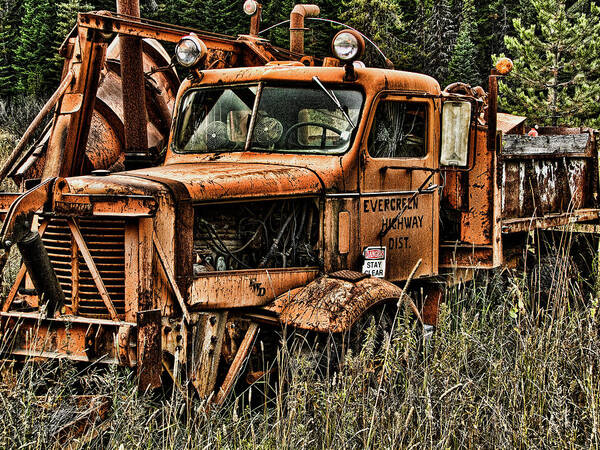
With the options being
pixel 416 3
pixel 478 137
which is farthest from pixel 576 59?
pixel 478 137

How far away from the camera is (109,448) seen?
3.83m

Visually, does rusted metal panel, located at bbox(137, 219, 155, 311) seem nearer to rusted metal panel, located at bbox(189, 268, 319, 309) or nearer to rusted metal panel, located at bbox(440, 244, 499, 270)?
rusted metal panel, located at bbox(189, 268, 319, 309)

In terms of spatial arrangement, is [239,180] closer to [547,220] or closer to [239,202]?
[239,202]

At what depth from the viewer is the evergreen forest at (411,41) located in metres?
28.6

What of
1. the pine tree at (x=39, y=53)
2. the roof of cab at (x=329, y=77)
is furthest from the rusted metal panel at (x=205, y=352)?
the pine tree at (x=39, y=53)

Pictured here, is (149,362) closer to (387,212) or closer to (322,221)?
(322,221)

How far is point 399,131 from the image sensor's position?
6016 mm

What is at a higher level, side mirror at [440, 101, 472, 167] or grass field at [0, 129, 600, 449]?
side mirror at [440, 101, 472, 167]

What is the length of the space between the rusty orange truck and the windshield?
0.04 feet

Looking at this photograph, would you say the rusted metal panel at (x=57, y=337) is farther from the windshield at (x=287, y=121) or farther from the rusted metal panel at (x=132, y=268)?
the windshield at (x=287, y=121)

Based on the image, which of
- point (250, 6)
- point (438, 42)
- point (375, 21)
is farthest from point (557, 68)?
point (250, 6)

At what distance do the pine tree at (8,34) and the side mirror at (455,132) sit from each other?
31.1m

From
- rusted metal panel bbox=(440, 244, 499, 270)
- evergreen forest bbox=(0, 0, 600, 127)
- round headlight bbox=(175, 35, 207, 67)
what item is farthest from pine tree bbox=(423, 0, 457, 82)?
round headlight bbox=(175, 35, 207, 67)

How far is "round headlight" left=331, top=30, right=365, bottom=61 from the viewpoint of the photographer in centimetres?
543
